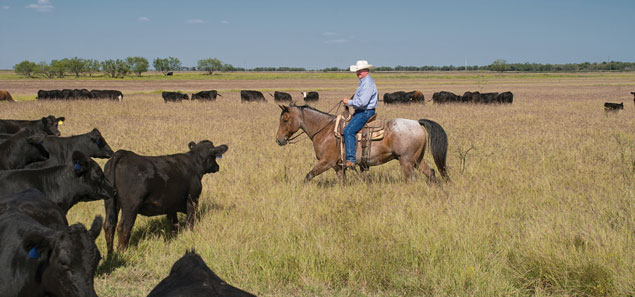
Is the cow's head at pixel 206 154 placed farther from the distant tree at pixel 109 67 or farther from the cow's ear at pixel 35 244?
the distant tree at pixel 109 67

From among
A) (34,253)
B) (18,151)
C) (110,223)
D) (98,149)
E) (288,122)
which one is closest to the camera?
(34,253)

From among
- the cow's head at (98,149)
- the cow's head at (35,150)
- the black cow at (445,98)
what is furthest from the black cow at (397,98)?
the cow's head at (35,150)

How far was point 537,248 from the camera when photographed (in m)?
4.91

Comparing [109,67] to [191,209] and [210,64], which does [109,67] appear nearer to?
[210,64]

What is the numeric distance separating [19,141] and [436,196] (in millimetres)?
6373

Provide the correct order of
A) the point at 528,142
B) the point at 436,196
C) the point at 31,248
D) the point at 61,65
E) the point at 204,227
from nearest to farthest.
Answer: the point at 31,248 < the point at 204,227 < the point at 436,196 < the point at 528,142 < the point at 61,65

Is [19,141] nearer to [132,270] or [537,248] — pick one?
[132,270]

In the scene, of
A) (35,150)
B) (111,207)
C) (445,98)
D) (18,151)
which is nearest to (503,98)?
(445,98)

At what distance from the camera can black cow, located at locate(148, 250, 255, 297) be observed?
2.21 meters

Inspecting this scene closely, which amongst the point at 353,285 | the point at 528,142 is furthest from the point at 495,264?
the point at 528,142

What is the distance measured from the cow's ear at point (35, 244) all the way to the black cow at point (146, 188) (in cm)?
233

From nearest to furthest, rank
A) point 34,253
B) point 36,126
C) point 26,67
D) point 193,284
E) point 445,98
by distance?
point 193,284
point 34,253
point 36,126
point 445,98
point 26,67

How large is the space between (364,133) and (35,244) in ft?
20.1

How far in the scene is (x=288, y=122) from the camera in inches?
367
